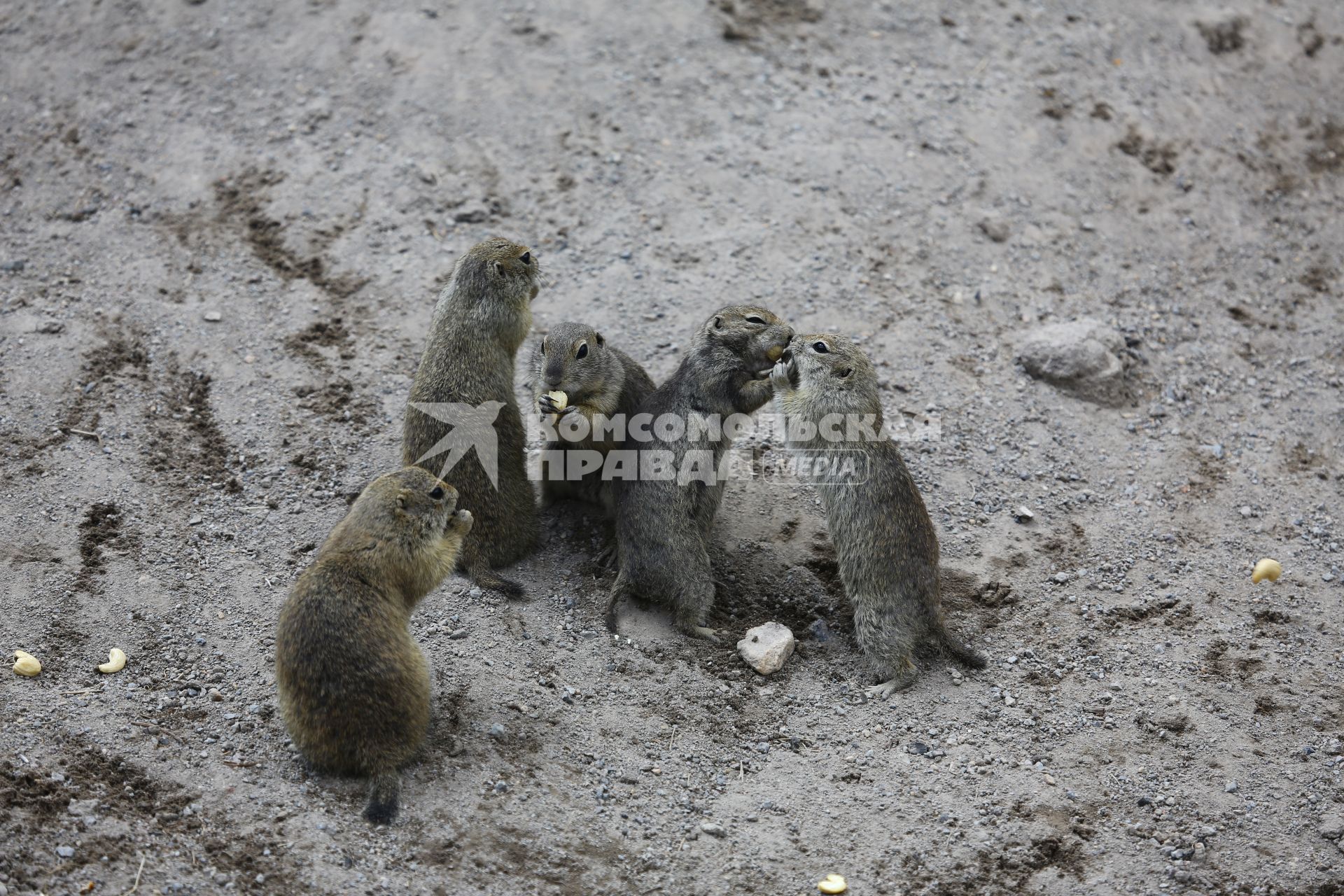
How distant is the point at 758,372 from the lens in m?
7.80

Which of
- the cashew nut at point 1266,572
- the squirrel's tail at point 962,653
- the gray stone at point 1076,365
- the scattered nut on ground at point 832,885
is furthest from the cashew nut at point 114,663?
the cashew nut at point 1266,572

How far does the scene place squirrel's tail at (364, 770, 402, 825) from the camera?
18.3 ft

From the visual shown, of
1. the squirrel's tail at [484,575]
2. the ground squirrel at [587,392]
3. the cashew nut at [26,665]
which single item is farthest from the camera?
the ground squirrel at [587,392]

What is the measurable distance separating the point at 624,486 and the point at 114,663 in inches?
121

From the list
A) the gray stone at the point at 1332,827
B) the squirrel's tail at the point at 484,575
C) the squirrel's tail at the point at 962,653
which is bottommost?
the squirrel's tail at the point at 484,575

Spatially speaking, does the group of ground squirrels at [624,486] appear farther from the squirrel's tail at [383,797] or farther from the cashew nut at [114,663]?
the cashew nut at [114,663]

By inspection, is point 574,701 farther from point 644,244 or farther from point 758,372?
point 644,244

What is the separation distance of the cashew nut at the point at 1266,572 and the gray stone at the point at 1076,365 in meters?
1.91

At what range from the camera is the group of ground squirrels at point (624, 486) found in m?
6.02

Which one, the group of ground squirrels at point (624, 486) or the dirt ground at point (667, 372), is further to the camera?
the group of ground squirrels at point (624, 486)

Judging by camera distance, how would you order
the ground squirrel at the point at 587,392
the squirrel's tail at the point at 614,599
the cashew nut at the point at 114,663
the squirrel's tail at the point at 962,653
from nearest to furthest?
1. the cashew nut at the point at 114,663
2. the squirrel's tail at the point at 962,653
3. the squirrel's tail at the point at 614,599
4. the ground squirrel at the point at 587,392

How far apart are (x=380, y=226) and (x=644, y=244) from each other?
7.30ft

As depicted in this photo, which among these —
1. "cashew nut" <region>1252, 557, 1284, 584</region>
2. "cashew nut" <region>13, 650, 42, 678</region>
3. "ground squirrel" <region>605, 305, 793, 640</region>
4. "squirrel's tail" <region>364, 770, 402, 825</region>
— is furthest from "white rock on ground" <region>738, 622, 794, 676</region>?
"cashew nut" <region>13, 650, 42, 678</region>

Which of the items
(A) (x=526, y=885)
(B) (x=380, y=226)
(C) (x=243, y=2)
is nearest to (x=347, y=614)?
(A) (x=526, y=885)
